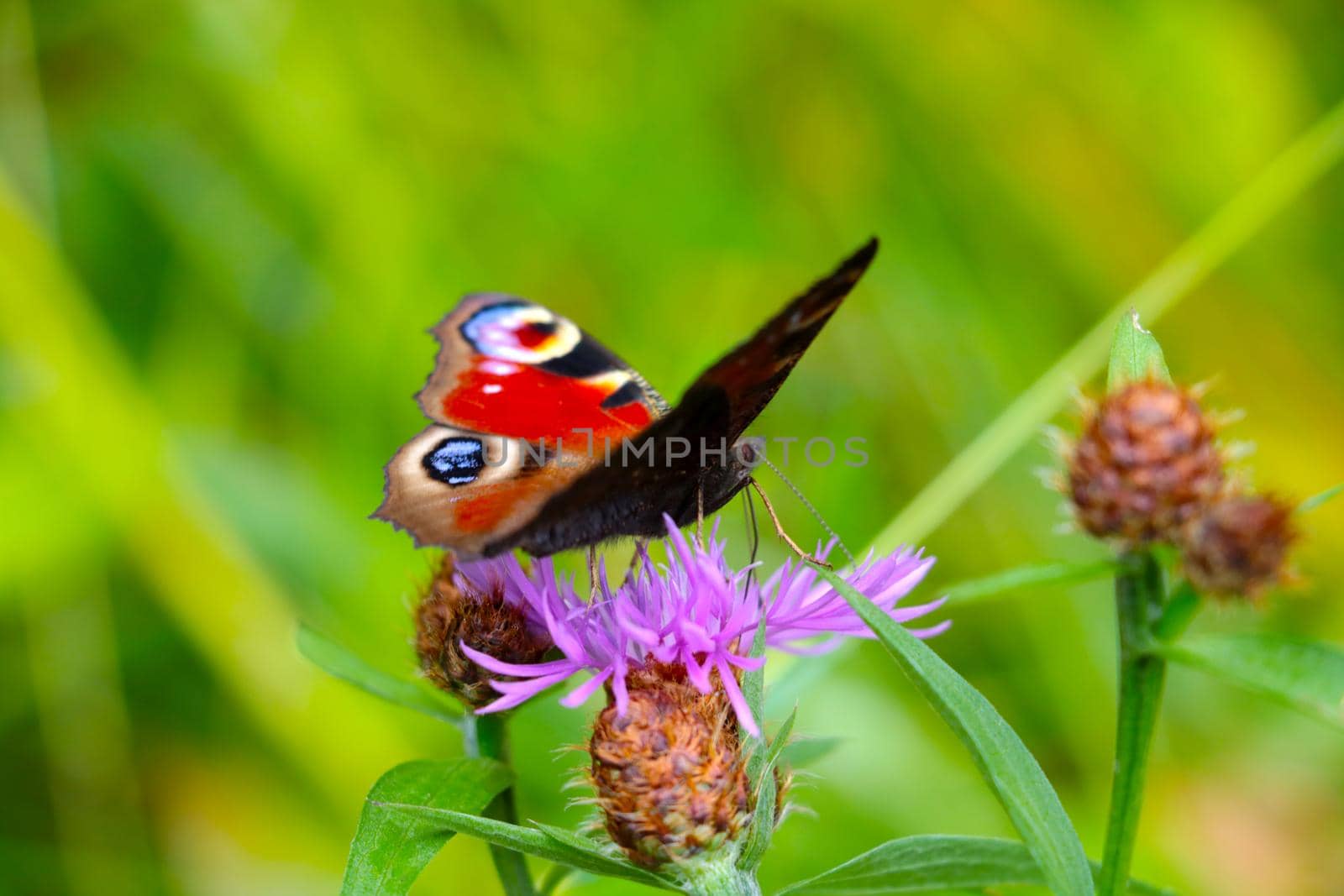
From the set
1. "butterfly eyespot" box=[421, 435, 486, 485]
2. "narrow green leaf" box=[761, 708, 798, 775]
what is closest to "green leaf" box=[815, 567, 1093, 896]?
"narrow green leaf" box=[761, 708, 798, 775]

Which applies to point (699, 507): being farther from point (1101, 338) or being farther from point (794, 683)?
point (1101, 338)

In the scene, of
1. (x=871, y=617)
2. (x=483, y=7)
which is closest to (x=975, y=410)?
(x=483, y=7)

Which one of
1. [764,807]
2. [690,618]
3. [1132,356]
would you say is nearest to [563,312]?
[690,618]

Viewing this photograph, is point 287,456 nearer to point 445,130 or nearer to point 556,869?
point 445,130

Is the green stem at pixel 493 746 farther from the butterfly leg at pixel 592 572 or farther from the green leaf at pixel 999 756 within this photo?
the green leaf at pixel 999 756

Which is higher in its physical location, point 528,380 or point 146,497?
point 146,497

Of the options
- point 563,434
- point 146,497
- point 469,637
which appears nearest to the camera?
point 469,637

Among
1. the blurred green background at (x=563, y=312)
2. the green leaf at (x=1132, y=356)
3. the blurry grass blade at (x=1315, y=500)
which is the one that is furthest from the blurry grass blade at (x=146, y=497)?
the blurry grass blade at (x=1315, y=500)
